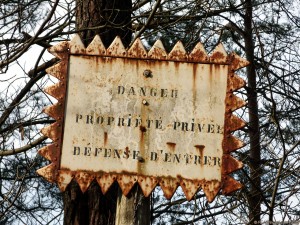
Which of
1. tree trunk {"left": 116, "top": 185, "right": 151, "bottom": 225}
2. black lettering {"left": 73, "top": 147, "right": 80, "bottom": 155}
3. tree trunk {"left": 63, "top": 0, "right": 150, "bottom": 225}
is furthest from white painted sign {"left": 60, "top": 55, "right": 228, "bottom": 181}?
tree trunk {"left": 63, "top": 0, "right": 150, "bottom": 225}

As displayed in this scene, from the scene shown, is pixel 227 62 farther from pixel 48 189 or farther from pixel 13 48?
pixel 48 189

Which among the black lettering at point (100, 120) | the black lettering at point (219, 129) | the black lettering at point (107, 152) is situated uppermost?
the black lettering at point (100, 120)

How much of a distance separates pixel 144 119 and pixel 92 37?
8.16 ft

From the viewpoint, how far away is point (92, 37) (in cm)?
513

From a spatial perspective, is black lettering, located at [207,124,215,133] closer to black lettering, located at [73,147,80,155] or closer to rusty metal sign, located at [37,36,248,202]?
rusty metal sign, located at [37,36,248,202]

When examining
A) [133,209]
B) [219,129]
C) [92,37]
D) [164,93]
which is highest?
[92,37]

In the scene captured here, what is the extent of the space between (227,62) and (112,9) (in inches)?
99.0

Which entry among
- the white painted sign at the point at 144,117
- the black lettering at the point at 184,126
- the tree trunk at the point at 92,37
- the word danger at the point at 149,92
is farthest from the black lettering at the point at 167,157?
the tree trunk at the point at 92,37

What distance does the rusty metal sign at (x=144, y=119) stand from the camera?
2.69m

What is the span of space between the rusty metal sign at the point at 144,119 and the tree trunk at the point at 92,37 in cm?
208

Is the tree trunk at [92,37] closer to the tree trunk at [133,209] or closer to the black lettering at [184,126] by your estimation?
the tree trunk at [133,209]

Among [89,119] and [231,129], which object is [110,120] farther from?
[231,129]

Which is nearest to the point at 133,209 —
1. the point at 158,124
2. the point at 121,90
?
the point at 158,124

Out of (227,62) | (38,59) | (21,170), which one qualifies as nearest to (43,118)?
(38,59)
